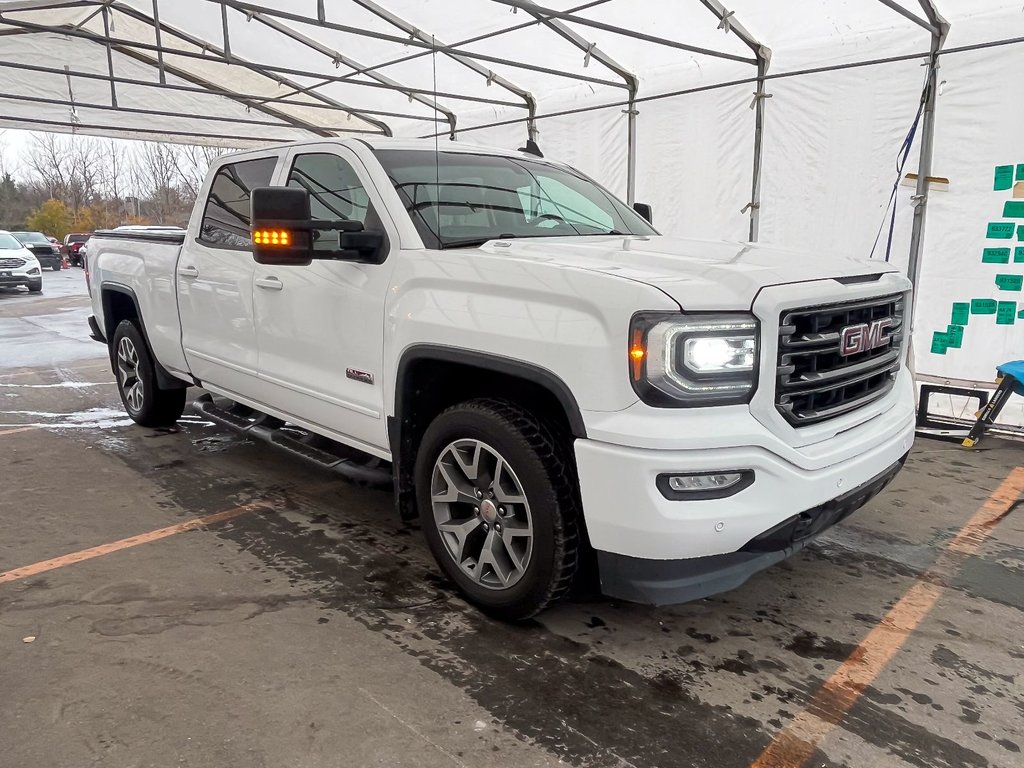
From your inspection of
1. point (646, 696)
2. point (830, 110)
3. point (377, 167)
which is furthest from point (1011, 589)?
point (830, 110)

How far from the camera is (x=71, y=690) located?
8.29 feet

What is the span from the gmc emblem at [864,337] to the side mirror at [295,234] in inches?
72.9

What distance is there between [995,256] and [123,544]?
7026 millimetres

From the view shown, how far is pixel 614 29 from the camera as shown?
7918mm

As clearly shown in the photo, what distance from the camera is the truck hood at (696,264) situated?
240 centimetres

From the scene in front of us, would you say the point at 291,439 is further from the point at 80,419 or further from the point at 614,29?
the point at 614,29

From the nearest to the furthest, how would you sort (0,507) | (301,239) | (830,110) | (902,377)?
(301,239)
(902,377)
(0,507)
(830,110)

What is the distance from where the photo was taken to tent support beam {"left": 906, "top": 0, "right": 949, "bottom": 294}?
21.7 feet

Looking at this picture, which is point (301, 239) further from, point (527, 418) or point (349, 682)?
point (349, 682)

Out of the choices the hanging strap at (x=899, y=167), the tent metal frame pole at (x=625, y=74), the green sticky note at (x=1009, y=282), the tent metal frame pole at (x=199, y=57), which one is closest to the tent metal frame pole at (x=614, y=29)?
the tent metal frame pole at (x=625, y=74)

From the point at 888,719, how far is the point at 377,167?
2955mm

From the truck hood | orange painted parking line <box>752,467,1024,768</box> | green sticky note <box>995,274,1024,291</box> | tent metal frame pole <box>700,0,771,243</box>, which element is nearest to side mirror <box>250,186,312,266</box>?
the truck hood

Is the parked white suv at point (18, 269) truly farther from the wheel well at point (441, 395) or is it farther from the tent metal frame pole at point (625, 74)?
the wheel well at point (441, 395)

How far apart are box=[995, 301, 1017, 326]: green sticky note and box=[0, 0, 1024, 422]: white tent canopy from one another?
0.26 feet
